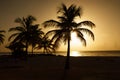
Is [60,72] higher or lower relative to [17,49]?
lower

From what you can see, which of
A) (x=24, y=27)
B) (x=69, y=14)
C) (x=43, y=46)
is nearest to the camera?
(x=69, y=14)

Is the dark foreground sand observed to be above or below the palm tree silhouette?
below

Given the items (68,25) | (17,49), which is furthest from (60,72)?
(17,49)

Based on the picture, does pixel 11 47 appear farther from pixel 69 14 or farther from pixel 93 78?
pixel 93 78

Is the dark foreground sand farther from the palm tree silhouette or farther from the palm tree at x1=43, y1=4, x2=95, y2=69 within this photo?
the palm tree silhouette

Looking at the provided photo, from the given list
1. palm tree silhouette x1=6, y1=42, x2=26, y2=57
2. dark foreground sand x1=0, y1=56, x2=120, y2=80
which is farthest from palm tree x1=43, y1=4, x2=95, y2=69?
palm tree silhouette x1=6, y1=42, x2=26, y2=57

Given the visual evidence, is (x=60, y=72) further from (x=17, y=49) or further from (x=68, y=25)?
(x=17, y=49)

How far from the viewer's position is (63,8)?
108 feet

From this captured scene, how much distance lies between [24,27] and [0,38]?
46.8 feet

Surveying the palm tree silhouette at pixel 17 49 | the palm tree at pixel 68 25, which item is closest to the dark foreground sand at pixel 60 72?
the palm tree at pixel 68 25

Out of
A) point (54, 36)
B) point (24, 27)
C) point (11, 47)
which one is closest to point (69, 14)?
point (54, 36)

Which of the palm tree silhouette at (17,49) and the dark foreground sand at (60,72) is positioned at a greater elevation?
the palm tree silhouette at (17,49)

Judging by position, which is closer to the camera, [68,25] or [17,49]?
[68,25]

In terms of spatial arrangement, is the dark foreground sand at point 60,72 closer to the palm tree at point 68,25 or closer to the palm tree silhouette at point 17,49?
the palm tree at point 68,25
